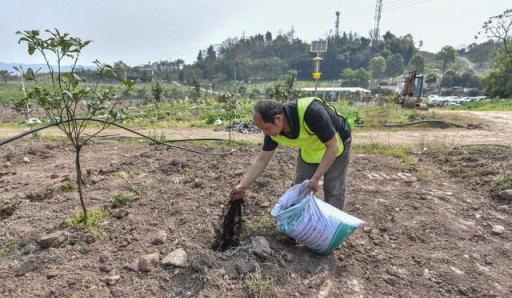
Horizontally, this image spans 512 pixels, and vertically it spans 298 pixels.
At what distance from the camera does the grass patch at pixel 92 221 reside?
299cm

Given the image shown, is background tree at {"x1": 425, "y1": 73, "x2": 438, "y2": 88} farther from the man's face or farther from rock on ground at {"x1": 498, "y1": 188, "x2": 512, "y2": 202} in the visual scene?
the man's face

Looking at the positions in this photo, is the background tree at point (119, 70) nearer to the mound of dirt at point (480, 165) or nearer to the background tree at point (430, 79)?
the mound of dirt at point (480, 165)

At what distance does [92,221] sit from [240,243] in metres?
1.40

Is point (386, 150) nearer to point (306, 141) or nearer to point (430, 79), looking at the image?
point (306, 141)

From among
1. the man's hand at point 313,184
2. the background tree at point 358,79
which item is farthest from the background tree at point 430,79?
the man's hand at point 313,184

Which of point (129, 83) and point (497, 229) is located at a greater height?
point (129, 83)

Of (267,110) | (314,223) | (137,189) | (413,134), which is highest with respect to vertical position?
(267,110)

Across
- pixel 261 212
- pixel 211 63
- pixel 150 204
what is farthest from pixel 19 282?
pixel 211 63

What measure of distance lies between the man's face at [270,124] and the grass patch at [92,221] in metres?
1.71

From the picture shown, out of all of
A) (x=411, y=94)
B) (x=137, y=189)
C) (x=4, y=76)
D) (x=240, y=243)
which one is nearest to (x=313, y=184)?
(x=240, y=243)

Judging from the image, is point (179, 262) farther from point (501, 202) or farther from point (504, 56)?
point (504, 56)

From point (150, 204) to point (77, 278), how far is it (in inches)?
51.4

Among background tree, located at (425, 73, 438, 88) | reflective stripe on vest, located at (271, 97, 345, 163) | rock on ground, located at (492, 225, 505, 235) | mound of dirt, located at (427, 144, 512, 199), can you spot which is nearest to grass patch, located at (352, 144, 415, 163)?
mound of dirt, located at (427, 144, 512, 199)

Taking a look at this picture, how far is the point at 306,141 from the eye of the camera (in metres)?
2.62
